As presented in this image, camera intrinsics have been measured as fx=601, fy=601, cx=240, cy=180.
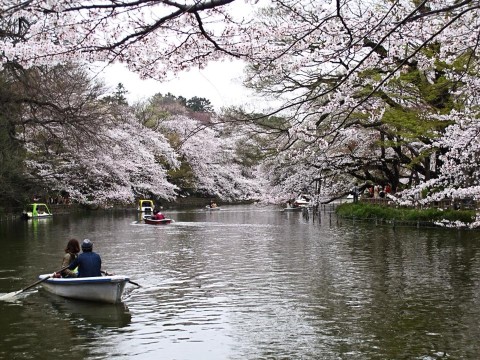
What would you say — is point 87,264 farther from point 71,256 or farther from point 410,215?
point 410,215

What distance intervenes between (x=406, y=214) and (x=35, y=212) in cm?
2255

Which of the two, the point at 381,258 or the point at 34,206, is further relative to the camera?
the point at 34,206

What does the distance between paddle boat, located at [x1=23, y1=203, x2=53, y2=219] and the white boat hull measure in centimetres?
2614

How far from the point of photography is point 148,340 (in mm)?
8641

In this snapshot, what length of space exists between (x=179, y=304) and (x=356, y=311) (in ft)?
10.5

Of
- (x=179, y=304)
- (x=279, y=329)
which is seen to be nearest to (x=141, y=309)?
(x=179, y=304)

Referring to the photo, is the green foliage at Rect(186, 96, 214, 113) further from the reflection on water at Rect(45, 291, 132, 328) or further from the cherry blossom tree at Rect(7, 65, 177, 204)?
the reflection on water at Rect(45, 291, 132, 328)

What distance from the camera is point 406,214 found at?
2567 centimetres

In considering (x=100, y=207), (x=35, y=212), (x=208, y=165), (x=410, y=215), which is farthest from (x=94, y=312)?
(x=208, y=165)

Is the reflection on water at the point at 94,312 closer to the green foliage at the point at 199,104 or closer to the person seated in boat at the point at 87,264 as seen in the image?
the person seated in boat at the point at 87,264

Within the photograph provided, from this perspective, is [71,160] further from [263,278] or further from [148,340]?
[148,340]

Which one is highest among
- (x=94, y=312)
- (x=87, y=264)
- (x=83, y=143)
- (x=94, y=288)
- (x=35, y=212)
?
(x=83, y=143)

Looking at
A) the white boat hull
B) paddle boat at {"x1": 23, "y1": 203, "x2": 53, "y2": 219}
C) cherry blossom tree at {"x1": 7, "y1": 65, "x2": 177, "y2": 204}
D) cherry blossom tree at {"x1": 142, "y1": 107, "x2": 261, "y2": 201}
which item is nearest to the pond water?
the white boat hull

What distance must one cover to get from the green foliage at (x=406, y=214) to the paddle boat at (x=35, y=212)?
60.2ft
